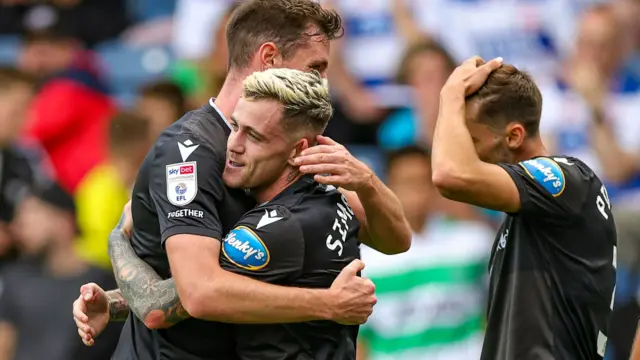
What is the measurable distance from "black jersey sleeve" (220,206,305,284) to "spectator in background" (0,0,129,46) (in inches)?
295

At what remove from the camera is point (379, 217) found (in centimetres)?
500

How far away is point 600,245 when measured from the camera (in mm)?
5164

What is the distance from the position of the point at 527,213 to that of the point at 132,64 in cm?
680

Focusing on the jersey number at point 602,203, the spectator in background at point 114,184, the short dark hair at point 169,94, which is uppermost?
the jersey number at point 602,203

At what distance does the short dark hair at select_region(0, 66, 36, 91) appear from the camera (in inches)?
410

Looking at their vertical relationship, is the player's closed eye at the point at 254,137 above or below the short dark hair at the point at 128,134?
above

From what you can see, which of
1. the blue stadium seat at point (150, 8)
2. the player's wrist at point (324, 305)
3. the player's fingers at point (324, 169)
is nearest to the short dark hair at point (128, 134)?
the blue stadium seat at point (150, 8)

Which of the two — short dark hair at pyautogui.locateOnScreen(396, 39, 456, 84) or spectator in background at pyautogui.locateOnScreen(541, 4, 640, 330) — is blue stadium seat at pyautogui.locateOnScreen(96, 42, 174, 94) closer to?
short dark hair at pyautogui.locateOnScreen(396, 39, 456, 84)

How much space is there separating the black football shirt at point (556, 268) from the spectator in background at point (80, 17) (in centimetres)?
735

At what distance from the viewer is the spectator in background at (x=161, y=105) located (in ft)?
30.1

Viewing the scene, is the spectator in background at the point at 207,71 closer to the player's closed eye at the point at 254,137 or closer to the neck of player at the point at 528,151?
the neck of player at the point at 528,151

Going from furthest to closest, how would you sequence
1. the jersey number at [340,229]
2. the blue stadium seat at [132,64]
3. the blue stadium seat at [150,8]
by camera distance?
the blue stadium seat at [150,8] → the blue stadium seat at [132,64] → the jersey number at [340,229]

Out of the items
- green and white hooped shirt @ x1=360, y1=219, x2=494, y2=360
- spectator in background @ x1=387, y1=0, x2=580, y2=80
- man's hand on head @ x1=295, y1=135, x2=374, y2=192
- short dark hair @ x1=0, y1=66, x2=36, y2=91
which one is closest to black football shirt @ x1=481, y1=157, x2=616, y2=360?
man's hand on head @ x1=295, y1=135, x2=374, y2=192

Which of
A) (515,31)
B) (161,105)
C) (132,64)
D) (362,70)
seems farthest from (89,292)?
(132,64)
